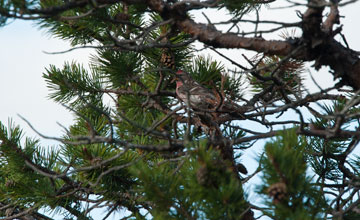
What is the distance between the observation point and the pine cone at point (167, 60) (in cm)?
368

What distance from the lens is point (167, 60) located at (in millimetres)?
3701

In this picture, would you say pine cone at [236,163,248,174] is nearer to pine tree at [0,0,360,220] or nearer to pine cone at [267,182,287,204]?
pine tree at [0,0,360,220]

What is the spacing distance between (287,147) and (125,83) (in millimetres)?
2031

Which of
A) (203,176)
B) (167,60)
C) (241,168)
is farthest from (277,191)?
(167,60)

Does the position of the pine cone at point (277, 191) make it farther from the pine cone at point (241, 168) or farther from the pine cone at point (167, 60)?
the pine cone at point (167, 60)

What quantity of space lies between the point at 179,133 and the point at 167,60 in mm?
555

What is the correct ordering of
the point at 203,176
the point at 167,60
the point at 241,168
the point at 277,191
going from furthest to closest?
the point at 167,60, the point at 241,168, the point at 203,176, the point at 277,191

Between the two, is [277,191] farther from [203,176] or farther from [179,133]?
[179,133]

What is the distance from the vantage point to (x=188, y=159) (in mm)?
2287

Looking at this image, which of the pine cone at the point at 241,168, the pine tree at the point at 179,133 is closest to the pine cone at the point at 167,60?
the pine tree at the point at 179,133

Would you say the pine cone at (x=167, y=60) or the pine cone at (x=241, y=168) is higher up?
the pine cone at (x=167, y=60)

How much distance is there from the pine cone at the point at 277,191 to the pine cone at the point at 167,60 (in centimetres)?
195

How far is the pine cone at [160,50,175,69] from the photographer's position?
3684 millimetres

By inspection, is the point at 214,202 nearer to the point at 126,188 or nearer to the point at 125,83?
the point at 126,188
